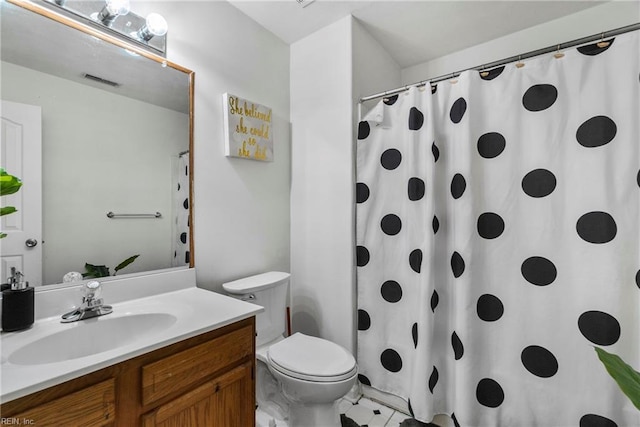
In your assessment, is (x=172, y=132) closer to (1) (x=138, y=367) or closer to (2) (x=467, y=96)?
(1) (x=138, y=367)

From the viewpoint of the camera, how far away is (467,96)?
1.45 meters

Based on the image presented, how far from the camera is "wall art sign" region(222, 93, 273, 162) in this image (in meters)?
1.64

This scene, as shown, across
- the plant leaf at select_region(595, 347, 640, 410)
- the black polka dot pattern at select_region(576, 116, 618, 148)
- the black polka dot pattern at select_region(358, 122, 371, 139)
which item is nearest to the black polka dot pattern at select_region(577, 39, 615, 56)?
the black polka dot pattern at select_region(576, 116, 618, 148)

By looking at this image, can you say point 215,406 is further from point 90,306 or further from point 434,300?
point 434,300

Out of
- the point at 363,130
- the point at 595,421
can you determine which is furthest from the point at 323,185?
the point at 595,421

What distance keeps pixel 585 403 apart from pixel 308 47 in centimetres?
241

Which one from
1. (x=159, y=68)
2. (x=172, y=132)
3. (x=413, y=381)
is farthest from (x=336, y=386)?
(x=159, y=68)

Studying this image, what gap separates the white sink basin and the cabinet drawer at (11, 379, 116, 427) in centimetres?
23

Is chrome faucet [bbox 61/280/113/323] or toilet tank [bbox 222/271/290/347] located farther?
toilet tank [bbox 222/271/290/347]

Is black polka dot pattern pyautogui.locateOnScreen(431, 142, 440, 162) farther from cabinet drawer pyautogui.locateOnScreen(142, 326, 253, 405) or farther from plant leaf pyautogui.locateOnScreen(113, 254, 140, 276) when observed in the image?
plant leaf pyautogui.locateOnScreen(113, 254, 140, 276)

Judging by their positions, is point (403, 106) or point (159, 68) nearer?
point (159, 68)

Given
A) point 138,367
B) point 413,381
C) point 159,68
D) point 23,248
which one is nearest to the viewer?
point 138,367

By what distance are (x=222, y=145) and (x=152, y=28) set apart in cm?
59

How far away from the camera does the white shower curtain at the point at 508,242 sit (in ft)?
3.85
